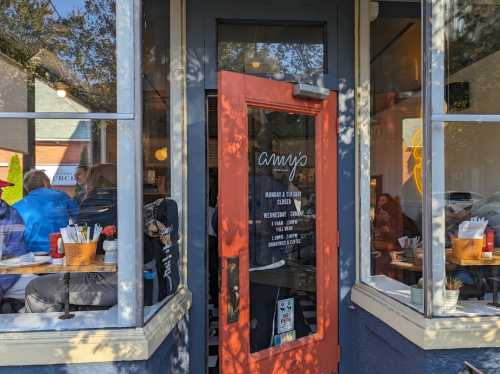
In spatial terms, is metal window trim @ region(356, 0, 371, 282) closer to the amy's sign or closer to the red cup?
the amy's sign

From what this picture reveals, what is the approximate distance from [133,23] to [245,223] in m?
1.27

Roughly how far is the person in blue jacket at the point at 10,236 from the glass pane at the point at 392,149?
2269mm

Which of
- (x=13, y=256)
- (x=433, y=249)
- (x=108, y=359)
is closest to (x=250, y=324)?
(x=108, y=359)

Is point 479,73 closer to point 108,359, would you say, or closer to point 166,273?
point 166,273

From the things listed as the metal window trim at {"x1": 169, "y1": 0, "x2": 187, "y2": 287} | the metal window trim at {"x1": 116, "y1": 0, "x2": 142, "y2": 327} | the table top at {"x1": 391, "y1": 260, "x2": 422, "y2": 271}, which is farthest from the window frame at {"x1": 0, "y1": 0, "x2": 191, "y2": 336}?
the table top at {"x1": 391, "y1": 260, "x2": 422, "y2": 271}

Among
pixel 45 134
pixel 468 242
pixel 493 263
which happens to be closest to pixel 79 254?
pixel 45 134

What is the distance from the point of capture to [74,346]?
1861 millimetres

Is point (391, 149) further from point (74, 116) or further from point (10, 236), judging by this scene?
point (10, 236)

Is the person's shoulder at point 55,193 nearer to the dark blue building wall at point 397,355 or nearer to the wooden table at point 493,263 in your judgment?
the dark blue building wall at point 397,355

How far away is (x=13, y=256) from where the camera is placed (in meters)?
2.41

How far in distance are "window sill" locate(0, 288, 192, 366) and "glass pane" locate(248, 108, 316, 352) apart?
91cm

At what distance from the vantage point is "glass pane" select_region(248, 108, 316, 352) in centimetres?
263

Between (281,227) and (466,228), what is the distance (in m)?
1.13

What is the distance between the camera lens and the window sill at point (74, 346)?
1843 millimetres
